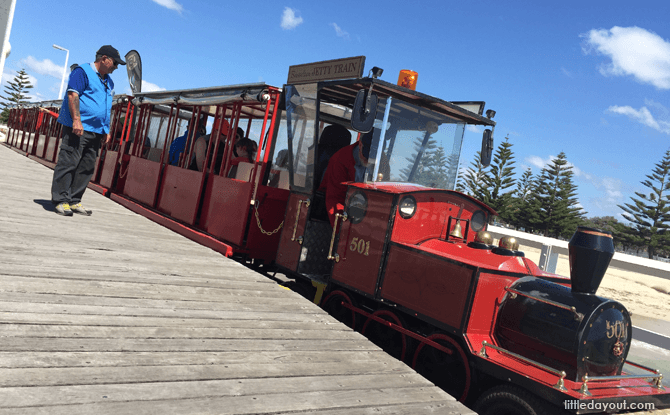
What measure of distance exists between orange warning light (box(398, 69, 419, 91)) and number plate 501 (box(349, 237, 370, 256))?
1.50m

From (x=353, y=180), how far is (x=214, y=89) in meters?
2.97

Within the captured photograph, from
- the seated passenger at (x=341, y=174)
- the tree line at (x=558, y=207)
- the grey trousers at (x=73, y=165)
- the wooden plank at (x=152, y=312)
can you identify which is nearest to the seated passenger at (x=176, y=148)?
the grey trousers at (x=73, y=165)

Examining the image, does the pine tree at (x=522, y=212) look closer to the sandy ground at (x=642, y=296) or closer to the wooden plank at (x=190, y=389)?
the sandy ground at (x=642, y=296)

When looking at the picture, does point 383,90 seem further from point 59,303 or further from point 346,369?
point 59,303

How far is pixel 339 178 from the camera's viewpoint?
16.8 feet

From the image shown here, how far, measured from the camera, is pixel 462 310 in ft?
11.8

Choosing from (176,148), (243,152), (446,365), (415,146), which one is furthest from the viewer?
(176,148)

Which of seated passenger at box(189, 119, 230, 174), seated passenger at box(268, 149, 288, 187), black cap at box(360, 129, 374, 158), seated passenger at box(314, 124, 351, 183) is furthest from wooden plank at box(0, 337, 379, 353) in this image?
A: seated passenger at box(189, 119, 230, 174)

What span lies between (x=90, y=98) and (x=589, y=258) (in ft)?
16.2

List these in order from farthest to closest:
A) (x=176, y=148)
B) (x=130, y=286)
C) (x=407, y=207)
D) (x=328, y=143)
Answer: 1. (x=176, y=148)
2. (x=328, y=143)
3. (x=407, y=207)
4. (x=130, y=286)

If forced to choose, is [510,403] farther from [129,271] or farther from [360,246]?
[129,271]

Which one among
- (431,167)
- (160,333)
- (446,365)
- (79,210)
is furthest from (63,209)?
(446,365)

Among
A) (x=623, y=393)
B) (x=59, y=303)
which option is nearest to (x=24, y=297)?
(x=59, y=303)

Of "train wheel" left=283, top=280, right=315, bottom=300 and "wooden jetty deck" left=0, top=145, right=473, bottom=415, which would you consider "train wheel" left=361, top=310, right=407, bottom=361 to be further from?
"train wheel" left=283, top=280, right=315, bottom=300
